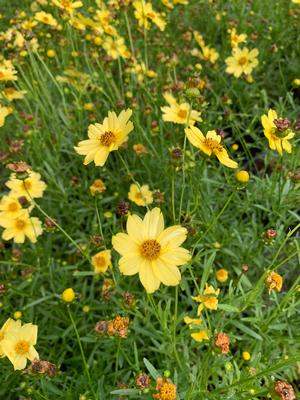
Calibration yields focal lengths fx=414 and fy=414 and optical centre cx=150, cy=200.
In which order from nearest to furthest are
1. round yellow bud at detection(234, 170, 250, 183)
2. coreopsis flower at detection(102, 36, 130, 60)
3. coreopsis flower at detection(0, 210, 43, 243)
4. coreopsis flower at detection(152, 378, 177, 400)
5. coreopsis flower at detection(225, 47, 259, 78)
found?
coreopsis flower at detection(152, 378, 177, 400), round yellow bud at detection(234, 170, 250, 183), coreopsis flower at detection(0, 210, 43, 243), coreopsis flower at detection(102, 36, 130, 60), coreopsis flower at detection(225, 47, 259, 78)

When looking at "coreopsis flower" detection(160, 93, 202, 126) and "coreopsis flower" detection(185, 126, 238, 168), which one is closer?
"coreopsis flower" detection(185, 126, 238, 168)

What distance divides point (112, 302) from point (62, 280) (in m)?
0.28

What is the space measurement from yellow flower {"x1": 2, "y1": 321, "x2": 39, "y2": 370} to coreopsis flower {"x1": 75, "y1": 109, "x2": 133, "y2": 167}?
0.57m

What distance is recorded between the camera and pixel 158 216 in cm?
116

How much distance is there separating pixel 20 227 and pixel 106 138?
0.74 metres

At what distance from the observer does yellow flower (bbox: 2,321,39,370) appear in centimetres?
125

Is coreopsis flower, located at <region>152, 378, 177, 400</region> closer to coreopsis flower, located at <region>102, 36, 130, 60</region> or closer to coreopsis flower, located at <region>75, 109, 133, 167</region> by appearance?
coreopsis flower, located at <region>75, 109, 133, 167</region>

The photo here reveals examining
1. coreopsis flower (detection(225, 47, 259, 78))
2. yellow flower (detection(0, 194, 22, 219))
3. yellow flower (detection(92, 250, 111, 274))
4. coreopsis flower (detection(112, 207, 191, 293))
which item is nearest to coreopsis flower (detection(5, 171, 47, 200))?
yellow flower (detection(0, 194, 22, 219))

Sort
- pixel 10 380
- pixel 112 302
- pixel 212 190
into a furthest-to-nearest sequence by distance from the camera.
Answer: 1. pixel 212 190
2. pixel 112 302
3. pixel 10 380

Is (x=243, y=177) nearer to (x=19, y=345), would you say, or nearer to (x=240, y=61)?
(x=19, y=345)

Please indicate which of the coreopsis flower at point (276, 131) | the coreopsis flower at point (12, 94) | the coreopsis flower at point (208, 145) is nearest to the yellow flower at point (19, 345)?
the coreopsis flower at point (208, 145)

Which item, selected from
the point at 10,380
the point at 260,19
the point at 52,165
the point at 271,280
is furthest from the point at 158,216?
the point at 260,19

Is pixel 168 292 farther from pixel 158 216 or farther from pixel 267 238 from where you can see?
pixel 158 216

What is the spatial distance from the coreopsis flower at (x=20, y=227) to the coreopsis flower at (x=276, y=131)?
103 centimetres
